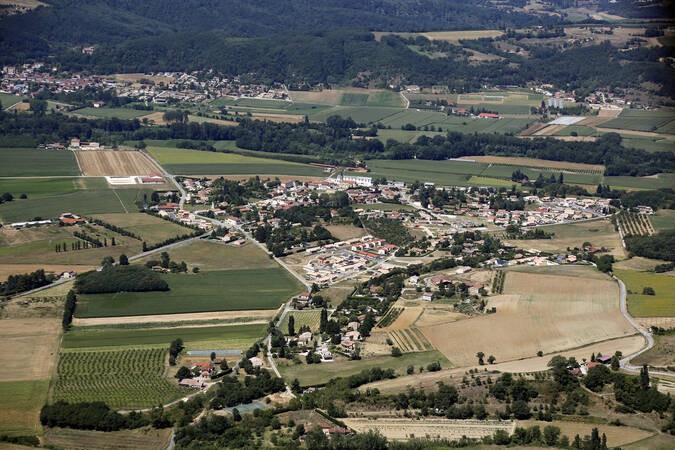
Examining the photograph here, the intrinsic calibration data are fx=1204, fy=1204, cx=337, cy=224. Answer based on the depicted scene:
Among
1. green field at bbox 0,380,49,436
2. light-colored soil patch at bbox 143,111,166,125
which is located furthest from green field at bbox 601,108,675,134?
green field at bbox 0,380,49,436

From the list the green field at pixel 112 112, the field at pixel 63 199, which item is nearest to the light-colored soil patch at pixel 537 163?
the field at pixel 63 199

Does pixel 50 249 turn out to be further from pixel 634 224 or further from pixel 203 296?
pixel 634 224

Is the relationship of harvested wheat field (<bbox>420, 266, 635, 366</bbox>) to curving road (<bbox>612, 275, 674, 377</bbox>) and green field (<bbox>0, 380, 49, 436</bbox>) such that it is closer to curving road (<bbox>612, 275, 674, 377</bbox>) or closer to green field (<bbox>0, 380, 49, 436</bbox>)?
curving road (<bbox>612, 275, 674, 377</bbox>)

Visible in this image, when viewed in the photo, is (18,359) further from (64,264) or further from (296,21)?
(296,21)

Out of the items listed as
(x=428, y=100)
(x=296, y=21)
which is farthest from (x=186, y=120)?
(x=296, y=21)

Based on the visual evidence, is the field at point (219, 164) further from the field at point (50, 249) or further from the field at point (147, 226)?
the field at point (50, 249)
